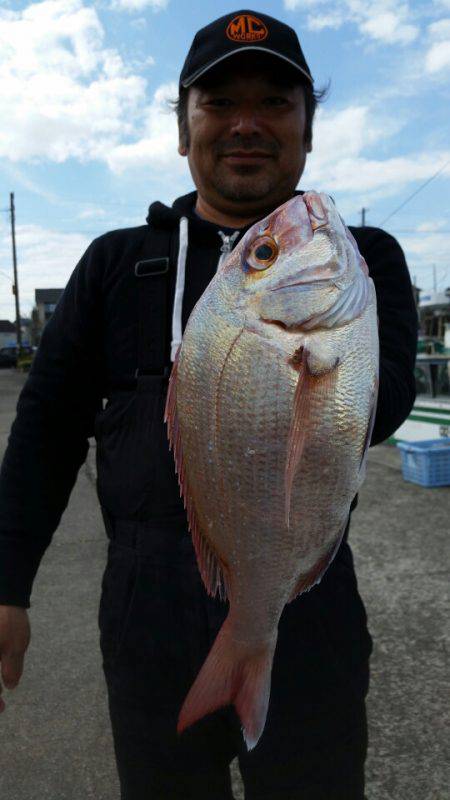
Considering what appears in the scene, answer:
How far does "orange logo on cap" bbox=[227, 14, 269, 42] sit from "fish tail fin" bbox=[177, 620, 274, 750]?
141cm

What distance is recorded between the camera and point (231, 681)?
129cm

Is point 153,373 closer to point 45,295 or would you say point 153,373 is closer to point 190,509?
point 190,509

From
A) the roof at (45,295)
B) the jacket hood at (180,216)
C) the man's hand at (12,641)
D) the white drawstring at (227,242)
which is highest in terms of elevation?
the roof at (45,295)

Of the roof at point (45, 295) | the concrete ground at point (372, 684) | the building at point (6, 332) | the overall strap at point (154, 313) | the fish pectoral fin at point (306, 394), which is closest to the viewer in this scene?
the fish pectoral fin at point (306, 394)

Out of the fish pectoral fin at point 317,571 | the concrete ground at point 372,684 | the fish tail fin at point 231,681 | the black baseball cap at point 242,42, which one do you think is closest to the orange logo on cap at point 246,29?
the black baseball cap at point 242,42

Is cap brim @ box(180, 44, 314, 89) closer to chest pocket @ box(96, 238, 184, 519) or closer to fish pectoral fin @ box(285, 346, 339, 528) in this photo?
chest pocket @ box(96, 238, 184, 519)

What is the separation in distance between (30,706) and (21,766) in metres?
0.42

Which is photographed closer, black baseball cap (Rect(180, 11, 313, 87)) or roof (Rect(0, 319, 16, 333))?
black baseball cap (Rect(180, 11, 313, 87))

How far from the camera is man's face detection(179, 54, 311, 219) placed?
1.67 meters

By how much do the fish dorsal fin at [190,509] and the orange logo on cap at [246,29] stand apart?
876 mm

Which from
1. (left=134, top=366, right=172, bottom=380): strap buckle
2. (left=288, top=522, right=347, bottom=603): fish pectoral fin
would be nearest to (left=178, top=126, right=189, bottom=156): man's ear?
(left=134, top=366, right=172, bottom=380): strap buckle

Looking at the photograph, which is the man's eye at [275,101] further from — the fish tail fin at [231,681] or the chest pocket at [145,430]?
the fish tail fin at [231,681]

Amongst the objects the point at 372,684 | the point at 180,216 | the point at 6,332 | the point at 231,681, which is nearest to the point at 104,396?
the point at 180,216

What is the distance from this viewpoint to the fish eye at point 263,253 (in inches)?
50.8
